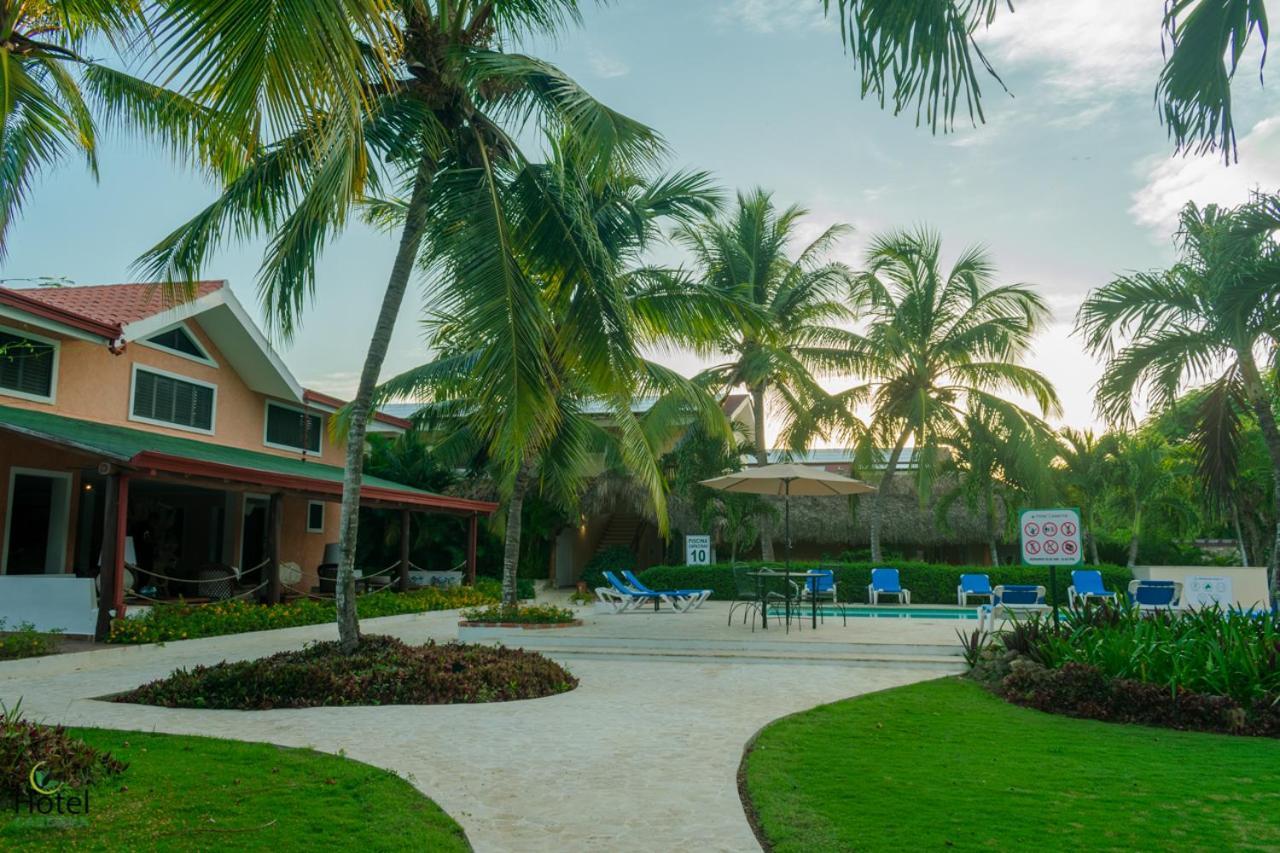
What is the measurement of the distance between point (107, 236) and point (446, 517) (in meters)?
14.4

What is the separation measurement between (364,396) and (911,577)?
51.0 ft

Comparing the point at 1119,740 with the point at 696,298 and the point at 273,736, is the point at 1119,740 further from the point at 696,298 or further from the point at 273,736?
the point at 696,298

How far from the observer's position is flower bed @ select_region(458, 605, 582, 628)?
14.1m

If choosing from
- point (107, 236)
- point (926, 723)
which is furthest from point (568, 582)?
point (926, 723)

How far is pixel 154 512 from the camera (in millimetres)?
18109

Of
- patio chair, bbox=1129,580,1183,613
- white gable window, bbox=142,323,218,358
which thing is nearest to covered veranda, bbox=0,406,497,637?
white gable window, bbox=142,323,218,358

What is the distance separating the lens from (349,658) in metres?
8.88

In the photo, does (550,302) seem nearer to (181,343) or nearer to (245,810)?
(245,810)

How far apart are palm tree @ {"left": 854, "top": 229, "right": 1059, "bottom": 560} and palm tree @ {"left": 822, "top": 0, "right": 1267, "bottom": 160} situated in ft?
62.9

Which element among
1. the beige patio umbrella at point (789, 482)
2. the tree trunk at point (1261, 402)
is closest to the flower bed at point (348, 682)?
the beige patio umbrella at point (789, 482)

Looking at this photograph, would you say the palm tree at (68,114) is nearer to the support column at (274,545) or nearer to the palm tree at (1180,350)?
the support column at (274,545)

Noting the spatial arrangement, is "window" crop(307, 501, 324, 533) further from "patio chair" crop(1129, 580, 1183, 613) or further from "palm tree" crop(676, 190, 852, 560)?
"patio chair" crop(1129, 580, 1183, 613)

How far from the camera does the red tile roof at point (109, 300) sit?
1446cm

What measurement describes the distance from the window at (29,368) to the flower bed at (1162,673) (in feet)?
46.3
